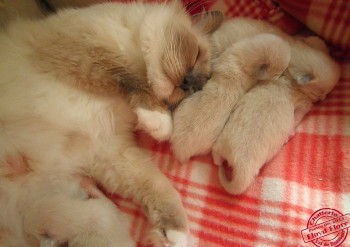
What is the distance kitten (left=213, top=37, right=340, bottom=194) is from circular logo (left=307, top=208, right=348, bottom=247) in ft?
0.81

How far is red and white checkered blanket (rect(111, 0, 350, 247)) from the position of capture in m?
1.22

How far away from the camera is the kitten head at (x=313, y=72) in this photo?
1.39 meters

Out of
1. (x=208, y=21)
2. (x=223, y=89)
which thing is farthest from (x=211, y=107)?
(x=208, y=21)

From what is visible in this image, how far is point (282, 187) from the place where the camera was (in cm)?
126

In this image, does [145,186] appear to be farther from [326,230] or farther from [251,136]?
[326,230]

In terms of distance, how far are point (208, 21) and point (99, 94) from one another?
60 centimetres

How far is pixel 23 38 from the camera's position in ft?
4.52

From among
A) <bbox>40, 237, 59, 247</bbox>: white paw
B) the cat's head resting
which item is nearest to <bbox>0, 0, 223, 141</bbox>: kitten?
the cat's head resting

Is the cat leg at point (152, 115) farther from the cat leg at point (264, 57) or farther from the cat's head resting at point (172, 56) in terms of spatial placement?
the cat leg at point (264, 57)

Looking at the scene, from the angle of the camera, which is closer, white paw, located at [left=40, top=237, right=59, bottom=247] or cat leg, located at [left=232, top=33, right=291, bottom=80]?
white paw, located at [left=40, top=237, right=59, bottom=247]

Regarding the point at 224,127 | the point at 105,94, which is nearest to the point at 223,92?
the point at 224,127

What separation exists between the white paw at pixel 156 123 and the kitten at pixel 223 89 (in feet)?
0.09

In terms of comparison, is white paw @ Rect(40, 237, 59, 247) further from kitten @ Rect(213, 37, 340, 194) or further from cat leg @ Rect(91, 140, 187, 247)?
kitten @ Rect(213, 37, 340, 194)

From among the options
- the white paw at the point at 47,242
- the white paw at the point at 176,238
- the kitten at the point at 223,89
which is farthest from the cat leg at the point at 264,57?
the white paw at the point at 47,242
